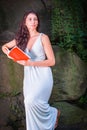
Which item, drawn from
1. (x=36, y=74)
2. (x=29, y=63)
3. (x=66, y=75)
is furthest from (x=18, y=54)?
(x=66, y=75)

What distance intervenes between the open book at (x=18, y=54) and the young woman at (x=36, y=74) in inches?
2.4

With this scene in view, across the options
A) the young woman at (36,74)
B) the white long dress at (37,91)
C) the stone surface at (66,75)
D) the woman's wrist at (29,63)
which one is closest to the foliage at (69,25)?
the stone surface at (66,75)

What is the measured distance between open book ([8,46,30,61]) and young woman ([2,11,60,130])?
0.06 metres

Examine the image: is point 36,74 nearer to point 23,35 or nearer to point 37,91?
point 37,91

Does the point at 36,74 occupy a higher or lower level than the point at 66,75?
higher

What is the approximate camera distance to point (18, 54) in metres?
5.32

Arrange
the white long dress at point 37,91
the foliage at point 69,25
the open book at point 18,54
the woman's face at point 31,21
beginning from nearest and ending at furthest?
the open book at point 18,54 < the white long dress at point 37,91 < the woman's face at point 31,21 < the foliage at point 69,25

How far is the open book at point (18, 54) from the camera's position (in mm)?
5270

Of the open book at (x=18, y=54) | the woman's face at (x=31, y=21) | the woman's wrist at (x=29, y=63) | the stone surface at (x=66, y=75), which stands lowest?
the stone surface at (x=66, y=75)

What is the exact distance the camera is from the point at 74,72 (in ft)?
22.1

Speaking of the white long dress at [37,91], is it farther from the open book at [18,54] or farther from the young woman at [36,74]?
the open book at [18,54]

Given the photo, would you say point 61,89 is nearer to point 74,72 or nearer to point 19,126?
point 74,72

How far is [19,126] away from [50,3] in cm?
203

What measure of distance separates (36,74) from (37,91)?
224mm
